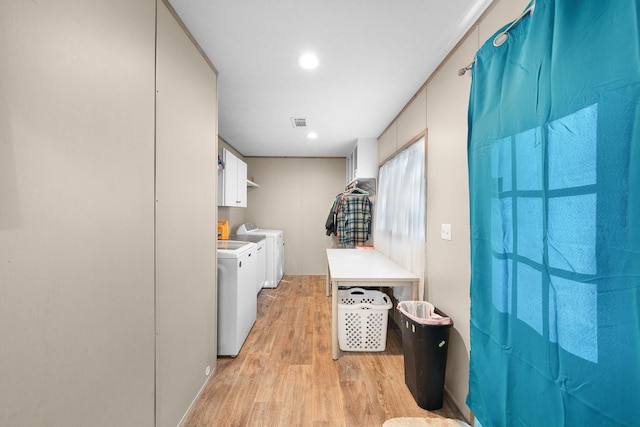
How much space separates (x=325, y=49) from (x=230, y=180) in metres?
2.07

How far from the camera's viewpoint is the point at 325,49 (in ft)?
5.28

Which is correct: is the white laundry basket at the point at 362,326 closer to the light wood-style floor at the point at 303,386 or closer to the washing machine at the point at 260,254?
the light wood-style floor at the point at 303,386

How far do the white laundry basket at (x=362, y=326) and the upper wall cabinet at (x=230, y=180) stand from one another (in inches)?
76.7

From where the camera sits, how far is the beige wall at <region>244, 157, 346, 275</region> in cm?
490

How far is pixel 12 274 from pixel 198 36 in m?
1.58

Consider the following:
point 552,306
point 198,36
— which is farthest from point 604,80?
point 198,36

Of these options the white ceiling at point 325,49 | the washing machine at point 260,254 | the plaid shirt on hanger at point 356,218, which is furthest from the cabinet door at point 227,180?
the plaid shirt on hanger at point 356,218

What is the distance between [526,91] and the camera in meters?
0.97

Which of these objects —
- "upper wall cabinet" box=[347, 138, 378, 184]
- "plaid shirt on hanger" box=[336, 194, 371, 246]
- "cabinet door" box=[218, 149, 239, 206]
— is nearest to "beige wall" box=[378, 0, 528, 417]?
"upper wall cabinet" box=[347, 138, 378, 184]

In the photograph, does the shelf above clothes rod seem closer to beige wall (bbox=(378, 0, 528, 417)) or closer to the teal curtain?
beige wall (bbox=(378, 0, 528, 417))

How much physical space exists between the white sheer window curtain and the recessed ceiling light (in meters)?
1.10

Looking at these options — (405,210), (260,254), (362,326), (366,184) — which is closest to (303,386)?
(362,326)

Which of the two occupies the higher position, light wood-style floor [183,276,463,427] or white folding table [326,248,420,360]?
white folding table [326,248,420,360]

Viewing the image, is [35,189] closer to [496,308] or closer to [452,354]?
[496,308]
